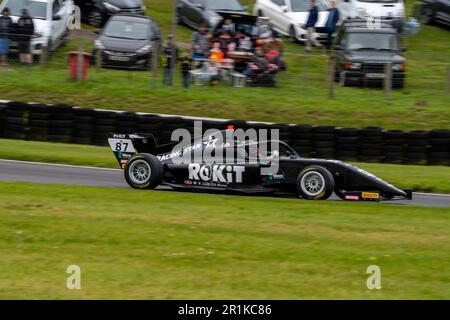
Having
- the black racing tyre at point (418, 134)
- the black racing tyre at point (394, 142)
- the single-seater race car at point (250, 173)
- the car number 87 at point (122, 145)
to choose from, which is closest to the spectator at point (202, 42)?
the black racing tyre at point (394, 142)

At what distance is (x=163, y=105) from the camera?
20.3 m

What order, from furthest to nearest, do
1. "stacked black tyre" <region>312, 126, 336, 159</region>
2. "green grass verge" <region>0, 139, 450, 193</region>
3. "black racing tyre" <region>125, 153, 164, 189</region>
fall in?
"stacked black tyre" <region>312, 126, 336, 159</region>, "green grass verge" <region>0, 139, 450, 193</region>, "black racing tyre" <region>125, 153, 164, 189</region>

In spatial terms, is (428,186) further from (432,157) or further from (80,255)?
(80,255)

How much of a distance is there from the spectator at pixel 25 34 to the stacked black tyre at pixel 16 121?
2.88 m

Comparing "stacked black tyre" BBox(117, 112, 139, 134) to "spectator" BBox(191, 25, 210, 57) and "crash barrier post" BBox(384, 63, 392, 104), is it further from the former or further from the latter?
"crash barrier post" BBox(384, 63, 392, 104)

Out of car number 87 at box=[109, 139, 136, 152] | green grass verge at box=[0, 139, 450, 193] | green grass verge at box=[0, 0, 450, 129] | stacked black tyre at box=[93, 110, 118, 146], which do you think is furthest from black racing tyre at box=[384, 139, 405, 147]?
car number 87 at box=[109, 139, 136, 152]

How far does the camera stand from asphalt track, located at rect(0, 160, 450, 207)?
13852 mm

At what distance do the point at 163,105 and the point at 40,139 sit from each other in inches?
128

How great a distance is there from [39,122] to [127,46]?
3723 mm

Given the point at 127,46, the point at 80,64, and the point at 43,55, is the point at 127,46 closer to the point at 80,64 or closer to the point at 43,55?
the point at 80,64

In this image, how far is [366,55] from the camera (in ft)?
67.2

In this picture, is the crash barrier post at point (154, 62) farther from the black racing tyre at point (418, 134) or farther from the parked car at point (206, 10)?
the black racing tyre at point (418, 134)

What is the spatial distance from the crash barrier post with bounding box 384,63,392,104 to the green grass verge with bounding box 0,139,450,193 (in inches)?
133
